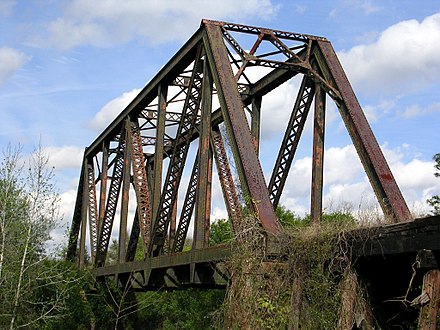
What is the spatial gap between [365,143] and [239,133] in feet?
7.64

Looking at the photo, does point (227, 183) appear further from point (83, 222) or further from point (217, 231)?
point (217, 231)

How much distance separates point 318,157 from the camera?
12.2 meters

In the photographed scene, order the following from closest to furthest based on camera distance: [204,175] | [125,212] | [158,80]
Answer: [204,175]
[158,80]
[125,212]

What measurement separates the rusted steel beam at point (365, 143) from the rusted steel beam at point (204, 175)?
2.51 metres

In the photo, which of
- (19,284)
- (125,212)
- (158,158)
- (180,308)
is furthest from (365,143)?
(180,308)

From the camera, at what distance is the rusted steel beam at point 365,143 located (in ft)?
33.0

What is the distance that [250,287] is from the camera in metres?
8.60

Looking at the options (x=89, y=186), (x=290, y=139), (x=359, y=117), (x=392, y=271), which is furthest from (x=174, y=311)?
(x=392, y=271)

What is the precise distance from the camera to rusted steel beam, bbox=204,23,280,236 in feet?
31.4

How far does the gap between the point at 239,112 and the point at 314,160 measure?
7.27 ft

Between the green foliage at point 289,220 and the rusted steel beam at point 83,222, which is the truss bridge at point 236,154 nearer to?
the green foliage at point 289,220

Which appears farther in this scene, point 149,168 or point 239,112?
point 149,168

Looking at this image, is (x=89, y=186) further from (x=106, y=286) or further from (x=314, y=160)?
(x=314, y=160)

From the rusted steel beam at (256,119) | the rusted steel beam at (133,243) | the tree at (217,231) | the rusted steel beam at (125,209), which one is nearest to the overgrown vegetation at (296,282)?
the rusted steel beam at (256,119)
